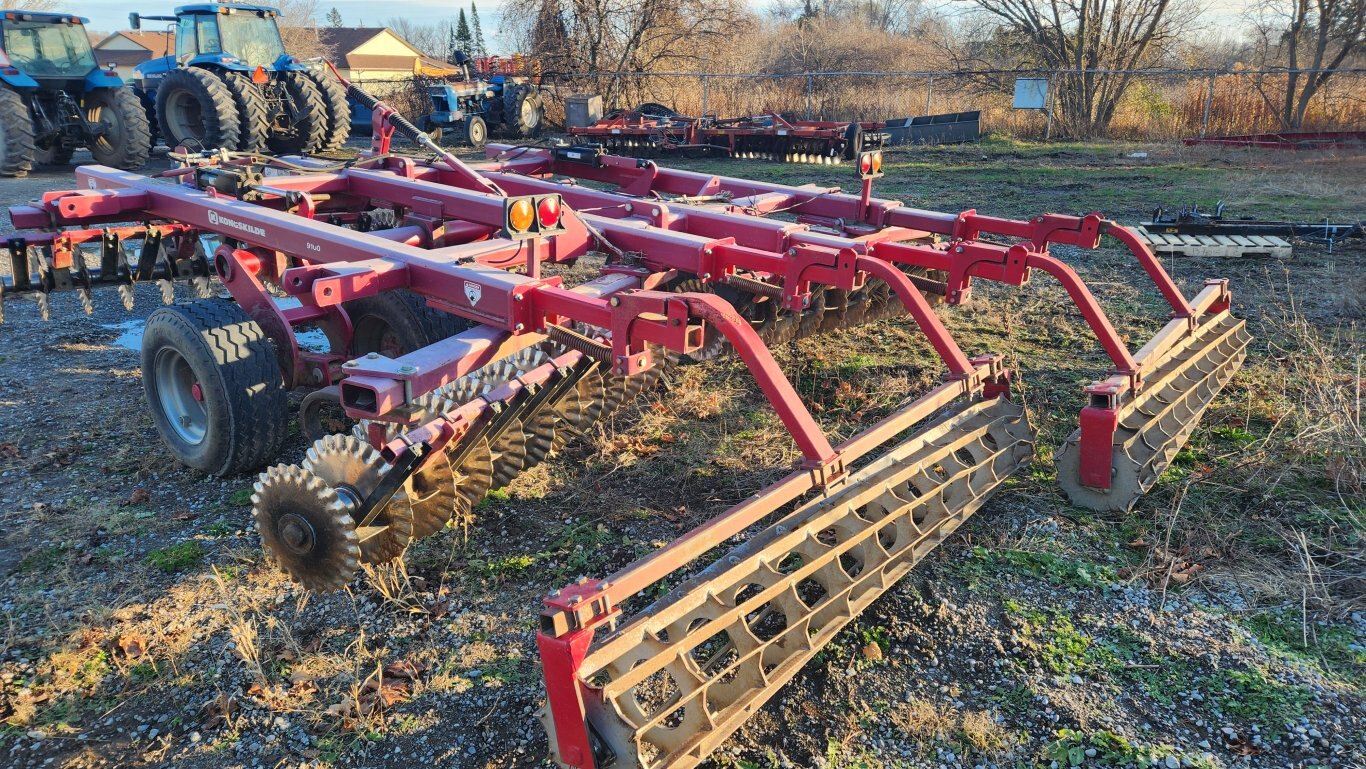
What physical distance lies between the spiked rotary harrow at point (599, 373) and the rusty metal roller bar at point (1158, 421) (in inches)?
0.6

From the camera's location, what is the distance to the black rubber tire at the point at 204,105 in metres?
12.2

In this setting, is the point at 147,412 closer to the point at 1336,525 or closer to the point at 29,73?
the point at 1336,525

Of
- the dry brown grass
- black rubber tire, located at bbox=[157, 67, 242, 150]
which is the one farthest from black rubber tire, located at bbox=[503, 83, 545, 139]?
the dry brown grass

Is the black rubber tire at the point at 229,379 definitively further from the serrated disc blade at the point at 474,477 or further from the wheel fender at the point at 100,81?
the wheel fender at the point at 100,81

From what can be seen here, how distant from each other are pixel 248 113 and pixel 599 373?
10772 millimetres

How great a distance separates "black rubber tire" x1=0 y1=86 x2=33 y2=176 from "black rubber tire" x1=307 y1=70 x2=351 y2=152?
3.89 m

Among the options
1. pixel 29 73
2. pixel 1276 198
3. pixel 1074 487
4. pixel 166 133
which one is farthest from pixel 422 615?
pixel 29 73

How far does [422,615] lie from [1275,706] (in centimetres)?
280

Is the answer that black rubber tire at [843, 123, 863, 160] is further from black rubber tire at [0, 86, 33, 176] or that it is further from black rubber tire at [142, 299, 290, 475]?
black rubber tire at [142, 299, 290, 475]

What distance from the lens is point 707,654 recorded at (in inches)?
120

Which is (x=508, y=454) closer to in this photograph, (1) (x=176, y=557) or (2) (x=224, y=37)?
(1) (x=176, y=557)

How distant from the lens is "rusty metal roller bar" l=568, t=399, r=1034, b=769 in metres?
2.36

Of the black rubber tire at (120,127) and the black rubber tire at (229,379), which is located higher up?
the black rubber tire at (120,127)

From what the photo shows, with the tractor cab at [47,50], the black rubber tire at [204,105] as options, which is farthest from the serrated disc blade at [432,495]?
the tractor cab at [47,50]
